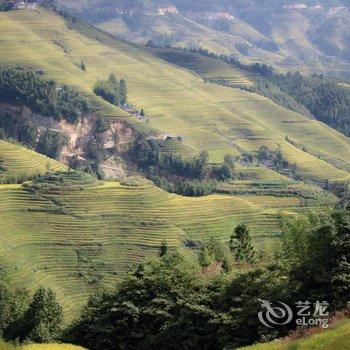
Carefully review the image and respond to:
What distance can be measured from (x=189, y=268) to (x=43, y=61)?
137143 millimetres

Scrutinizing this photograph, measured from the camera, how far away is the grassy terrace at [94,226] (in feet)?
258

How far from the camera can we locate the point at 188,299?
120ft

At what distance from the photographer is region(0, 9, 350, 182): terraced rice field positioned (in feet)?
507

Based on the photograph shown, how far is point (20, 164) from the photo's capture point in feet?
353

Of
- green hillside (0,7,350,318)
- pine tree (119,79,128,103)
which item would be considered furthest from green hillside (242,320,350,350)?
pine tree (119,79,128,103)

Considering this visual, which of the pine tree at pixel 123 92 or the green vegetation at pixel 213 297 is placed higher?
the pine tree at pixel 123 92

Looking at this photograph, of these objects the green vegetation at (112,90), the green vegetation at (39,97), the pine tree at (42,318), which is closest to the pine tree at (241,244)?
the pine tree at (42,318)

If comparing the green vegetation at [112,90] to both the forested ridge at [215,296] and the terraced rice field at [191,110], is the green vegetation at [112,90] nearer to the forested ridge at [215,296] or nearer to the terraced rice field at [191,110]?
the terraced rice field at [191,110]

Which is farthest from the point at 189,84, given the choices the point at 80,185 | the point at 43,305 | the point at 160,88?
the point at 43,305

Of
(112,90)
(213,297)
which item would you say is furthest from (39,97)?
(213,297)

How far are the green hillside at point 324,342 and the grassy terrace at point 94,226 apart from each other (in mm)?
50977

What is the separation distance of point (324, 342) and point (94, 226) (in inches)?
2687

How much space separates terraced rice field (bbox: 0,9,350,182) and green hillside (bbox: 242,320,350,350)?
11907 centimetres

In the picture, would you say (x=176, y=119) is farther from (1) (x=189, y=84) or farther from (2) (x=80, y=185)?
(2) (x=80, y=185)
